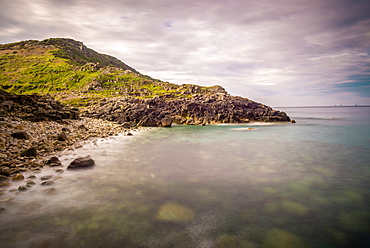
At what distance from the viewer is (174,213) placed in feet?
25.8

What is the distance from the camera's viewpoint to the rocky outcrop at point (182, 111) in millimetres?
56662

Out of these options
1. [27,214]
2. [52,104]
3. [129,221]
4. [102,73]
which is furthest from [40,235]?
[102,73]

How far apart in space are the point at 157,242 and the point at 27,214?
5419 millimetres

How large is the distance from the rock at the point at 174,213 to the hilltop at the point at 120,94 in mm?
41140

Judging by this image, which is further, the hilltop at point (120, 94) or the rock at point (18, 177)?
the hilltop at point (120, 94)

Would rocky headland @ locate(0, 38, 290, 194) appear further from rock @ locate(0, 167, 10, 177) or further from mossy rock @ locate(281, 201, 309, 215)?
mossy rock @ locate(281, 201, 309, 215)

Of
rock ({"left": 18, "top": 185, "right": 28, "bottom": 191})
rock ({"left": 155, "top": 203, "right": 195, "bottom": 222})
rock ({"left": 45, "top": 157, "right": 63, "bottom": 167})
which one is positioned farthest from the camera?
rock ({"left": 45, "top": 157, "right": 63, "bottom": 167})

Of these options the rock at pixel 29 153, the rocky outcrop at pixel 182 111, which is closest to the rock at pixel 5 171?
the rock at pixel 29 153

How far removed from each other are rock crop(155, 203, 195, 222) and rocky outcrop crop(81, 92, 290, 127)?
4587cm

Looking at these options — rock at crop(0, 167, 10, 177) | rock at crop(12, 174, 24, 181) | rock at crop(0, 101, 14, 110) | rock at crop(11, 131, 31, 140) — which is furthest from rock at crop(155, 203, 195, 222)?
rock at crop(0, 101, 14, 110)

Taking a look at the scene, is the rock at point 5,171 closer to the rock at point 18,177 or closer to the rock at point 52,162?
the rock at point 18,177

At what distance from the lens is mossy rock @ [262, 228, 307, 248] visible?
606 cm

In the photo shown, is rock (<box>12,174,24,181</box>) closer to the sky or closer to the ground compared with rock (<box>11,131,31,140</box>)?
closer to the ground

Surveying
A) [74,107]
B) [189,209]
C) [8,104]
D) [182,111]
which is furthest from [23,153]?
[182,111]
